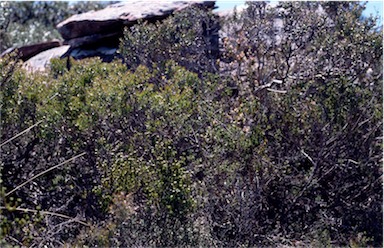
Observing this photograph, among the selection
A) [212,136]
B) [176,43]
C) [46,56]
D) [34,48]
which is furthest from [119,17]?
[212,136]

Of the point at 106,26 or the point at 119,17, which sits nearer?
the point at 119,17

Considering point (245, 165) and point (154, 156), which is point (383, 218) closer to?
point (245, 165)

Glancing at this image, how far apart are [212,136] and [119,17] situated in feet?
14.7

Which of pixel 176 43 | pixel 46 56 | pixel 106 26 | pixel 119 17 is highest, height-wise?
pixel 176 43

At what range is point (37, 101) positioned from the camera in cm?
789

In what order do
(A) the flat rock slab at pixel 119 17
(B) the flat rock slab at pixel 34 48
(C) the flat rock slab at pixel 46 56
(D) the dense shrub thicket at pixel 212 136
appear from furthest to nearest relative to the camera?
(B) the flat rock slab at pixel 34 48 < (C) the flat rock slab at pixel 46 56 < (A) the flat rock slab at pixel 119 17 < (D) the dense shrub thicket at pixel 212 136

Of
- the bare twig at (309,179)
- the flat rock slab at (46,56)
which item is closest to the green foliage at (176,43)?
the bare twig at (309,179)

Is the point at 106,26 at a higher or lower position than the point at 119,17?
lower

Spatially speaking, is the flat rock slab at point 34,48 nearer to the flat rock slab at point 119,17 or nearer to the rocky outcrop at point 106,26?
the rocky outcrop at point 106,26

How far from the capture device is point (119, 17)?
1111 centimetres

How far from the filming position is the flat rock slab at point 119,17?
10.7 metres

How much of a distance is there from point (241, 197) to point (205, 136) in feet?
2.60

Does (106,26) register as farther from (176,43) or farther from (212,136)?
(212,136)

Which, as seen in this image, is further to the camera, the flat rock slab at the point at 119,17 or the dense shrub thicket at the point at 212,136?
the flat rock slab at the point at 119,17
